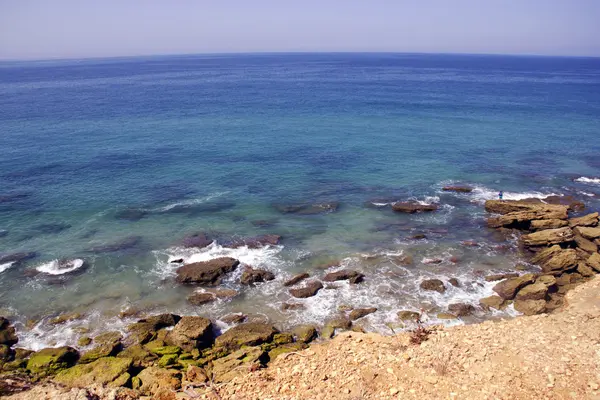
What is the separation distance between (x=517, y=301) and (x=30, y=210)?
2049 inches

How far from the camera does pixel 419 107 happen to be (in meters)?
106

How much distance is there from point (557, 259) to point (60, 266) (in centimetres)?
4602

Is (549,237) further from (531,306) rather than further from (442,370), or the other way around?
(442,370)

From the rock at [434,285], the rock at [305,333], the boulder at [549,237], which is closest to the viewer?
the rock at [305,333]

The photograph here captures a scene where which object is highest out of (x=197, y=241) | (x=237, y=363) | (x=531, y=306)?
(x=197, y=241)

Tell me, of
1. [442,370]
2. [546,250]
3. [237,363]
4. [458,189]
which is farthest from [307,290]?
[458,189]

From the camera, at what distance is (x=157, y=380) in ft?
76.9

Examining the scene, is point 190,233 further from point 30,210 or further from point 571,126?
point 571,126

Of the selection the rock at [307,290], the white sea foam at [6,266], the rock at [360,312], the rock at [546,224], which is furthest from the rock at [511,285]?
the white sea foam at [6,266]

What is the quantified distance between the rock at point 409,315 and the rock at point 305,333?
6.87 meters

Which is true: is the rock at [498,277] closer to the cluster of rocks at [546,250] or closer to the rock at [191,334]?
the cluster of rocks at [546,250]

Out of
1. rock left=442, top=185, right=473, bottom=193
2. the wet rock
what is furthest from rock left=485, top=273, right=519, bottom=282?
the wet rock

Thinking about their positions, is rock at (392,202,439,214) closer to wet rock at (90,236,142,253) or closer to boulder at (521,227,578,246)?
boulder at (521,227,578,246)

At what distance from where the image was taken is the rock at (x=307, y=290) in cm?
3422
